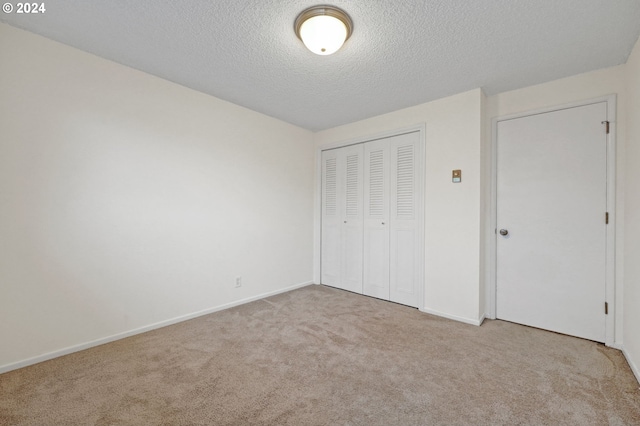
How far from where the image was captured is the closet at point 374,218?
3.17 metres

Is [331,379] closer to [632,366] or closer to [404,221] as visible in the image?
[404,221]

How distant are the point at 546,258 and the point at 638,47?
1744 millimetres

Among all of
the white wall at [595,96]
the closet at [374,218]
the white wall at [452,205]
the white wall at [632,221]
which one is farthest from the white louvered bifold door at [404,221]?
the white wall at [632,221]

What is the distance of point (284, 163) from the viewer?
3.75 meters

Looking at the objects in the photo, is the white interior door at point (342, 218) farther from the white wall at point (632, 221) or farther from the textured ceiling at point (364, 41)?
the white wall at point (632, 221)

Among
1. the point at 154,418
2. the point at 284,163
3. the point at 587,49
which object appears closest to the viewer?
the point at 154,418

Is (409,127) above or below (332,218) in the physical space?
above

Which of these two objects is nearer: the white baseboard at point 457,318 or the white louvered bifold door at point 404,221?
the white baseboard at point 457,318

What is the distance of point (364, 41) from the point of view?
1.96 meters

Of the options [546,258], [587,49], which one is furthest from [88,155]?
[546,258]

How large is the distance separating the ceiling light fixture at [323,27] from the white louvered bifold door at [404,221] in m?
1.68

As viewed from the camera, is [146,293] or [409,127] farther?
[409,127]

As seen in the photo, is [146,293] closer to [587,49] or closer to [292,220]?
[292,220]

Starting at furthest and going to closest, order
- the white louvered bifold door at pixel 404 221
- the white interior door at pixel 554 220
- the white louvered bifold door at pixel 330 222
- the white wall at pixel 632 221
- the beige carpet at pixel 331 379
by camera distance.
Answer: the white louvered bifold door at pixel 330 222 → the white louvered bifold door at pixel 404 221 → the white interior door at pixel 554 220 → the white wall at pixel 632 221 → the beige carpet at pixel 331 379
